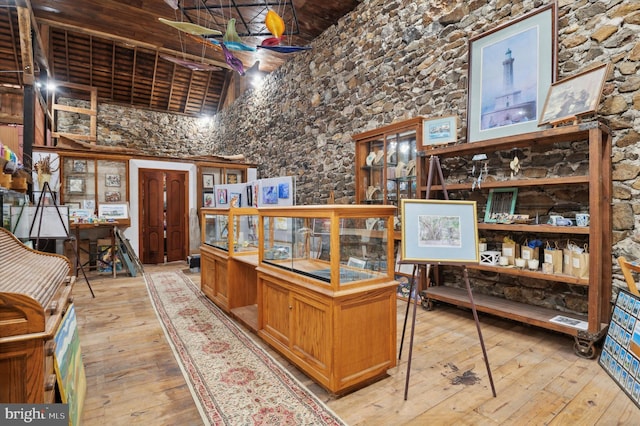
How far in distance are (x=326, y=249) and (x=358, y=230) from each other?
0.26 metres

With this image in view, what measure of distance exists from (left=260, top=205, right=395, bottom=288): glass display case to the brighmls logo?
4.57 feet

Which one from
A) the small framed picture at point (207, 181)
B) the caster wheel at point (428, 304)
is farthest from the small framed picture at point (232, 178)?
the caster wheel at point (428, 304)

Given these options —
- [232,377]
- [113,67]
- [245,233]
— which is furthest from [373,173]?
[113,67]

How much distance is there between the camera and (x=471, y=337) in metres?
2.97

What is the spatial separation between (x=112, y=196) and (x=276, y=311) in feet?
18.2

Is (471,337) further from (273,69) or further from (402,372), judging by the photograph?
(273,69)

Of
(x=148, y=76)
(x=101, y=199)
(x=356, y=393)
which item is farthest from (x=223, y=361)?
(x=148, y=76)

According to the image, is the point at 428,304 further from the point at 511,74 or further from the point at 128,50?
the point at 128,50

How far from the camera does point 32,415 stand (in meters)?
1.13

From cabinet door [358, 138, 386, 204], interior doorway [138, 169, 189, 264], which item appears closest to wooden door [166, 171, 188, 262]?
interior doorway [138, 169, 189, 264]

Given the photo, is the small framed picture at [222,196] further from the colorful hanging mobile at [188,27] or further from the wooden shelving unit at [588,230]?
the wooden shelving unit at [588,230]

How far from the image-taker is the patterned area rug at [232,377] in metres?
1.88

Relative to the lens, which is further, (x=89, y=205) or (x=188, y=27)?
(x=89, y=205)

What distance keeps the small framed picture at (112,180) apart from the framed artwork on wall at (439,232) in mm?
6381
